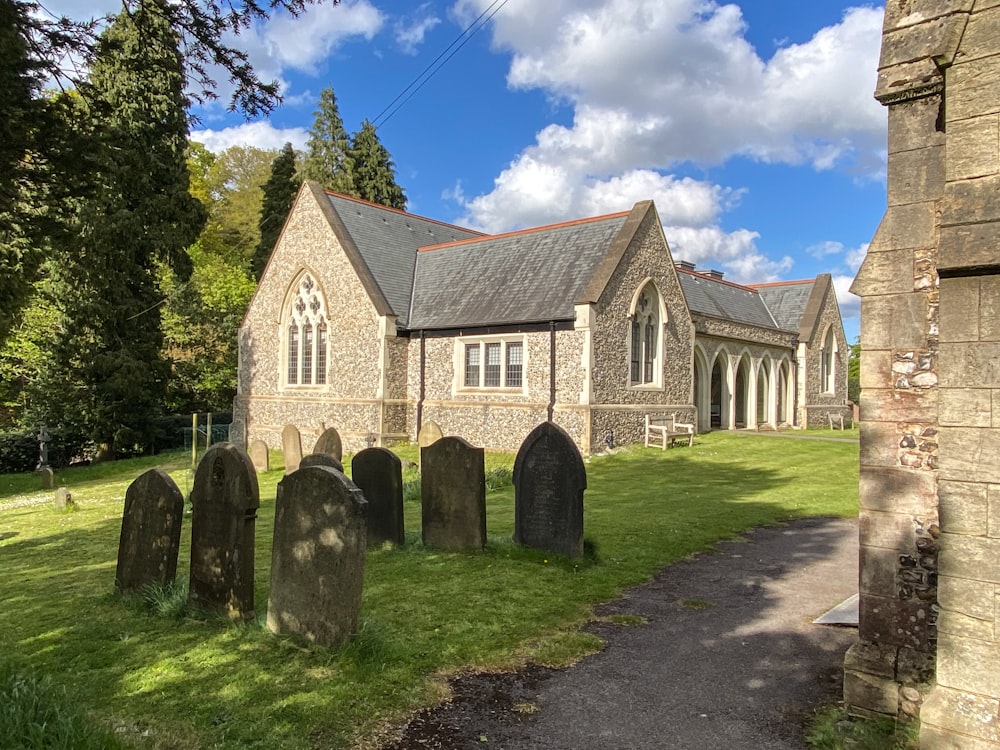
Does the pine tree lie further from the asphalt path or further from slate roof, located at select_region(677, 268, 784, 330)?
the asphalt path

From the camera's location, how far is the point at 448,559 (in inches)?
311

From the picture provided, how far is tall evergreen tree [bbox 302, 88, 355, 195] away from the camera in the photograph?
151ft

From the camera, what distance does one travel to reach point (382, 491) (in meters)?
8.43

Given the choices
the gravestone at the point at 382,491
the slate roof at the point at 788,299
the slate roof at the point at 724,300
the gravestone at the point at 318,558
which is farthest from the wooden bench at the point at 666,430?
the gravestone at the point at 318,558

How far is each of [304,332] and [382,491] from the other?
17.8 m

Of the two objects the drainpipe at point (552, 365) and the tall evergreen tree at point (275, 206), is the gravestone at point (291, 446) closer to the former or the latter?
the drainpipe at point (552, 365)

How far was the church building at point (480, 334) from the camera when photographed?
19.8 m

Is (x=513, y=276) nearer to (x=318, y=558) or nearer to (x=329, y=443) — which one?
(x=329, y=443)

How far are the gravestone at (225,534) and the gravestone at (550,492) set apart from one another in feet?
10.8

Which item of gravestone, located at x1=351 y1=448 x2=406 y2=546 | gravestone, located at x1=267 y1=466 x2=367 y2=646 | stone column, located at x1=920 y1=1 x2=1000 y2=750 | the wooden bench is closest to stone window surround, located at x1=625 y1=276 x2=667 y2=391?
the wooden bench

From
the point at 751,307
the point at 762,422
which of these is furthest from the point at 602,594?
the point at 751,307

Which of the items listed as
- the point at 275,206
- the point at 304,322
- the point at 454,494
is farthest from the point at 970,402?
the point at 275,206

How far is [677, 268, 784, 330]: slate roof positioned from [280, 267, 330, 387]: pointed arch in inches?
527

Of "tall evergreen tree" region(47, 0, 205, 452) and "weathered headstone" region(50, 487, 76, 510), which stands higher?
"tall evergreen tree" region(47, 0, 205, 452)
